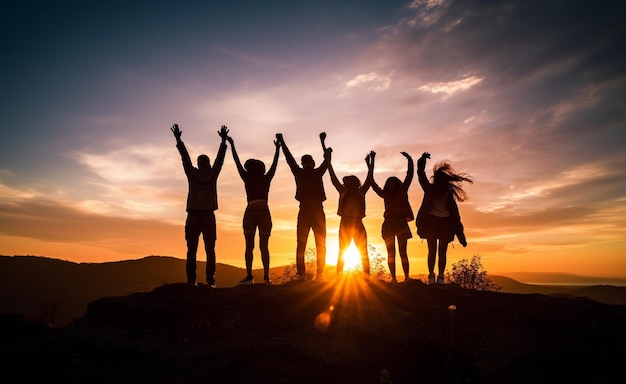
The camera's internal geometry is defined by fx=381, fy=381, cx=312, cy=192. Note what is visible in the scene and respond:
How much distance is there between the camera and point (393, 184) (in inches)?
393

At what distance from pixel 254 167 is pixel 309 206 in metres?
1.66

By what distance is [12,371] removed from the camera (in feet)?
16.8

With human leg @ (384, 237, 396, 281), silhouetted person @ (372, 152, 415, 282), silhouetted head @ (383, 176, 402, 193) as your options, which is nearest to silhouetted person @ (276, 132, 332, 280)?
silhouetted person @ (372, 152, 415, 282)

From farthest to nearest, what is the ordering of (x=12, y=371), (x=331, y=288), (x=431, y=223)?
(x=431, y=223) < (x=331, y=288) < (x=12, y=371)

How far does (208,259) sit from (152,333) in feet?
8.67

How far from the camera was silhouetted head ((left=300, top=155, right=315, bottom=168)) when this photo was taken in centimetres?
954

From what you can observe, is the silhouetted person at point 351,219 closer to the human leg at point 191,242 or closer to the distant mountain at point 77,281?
the human leg at point 191,242

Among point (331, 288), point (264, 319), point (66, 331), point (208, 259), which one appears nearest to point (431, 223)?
point (331, 288)

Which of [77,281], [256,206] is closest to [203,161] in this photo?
[256,206]

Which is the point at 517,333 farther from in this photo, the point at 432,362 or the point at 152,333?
the point at 152,333

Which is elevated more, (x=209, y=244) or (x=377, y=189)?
(x=377, y=189)

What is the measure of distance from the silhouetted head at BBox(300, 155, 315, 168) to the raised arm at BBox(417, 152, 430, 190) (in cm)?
272

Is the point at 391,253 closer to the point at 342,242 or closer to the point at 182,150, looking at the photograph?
the point at 342,242

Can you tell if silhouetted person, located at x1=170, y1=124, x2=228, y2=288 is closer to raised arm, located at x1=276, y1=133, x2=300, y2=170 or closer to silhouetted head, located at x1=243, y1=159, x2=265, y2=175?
silhouetted head, located at x1=243, y1=159, x2=265, y2=175
